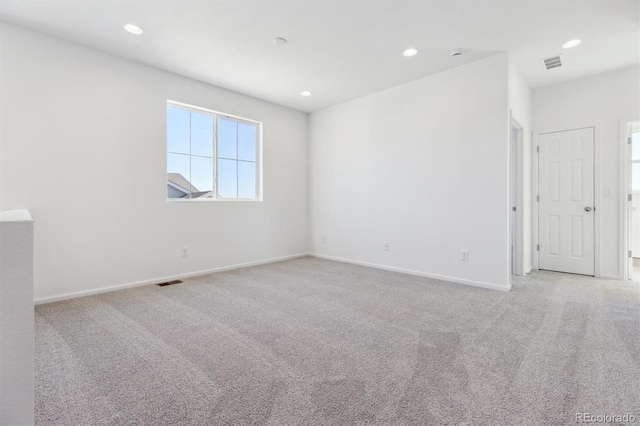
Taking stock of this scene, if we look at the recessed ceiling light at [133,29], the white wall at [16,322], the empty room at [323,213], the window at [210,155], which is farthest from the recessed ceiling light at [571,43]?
the white wall at [16,322]

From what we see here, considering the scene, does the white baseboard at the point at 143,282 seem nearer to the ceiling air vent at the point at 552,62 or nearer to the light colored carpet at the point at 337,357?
the light colored carpet at the point at 337,357

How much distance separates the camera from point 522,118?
13.1 feet

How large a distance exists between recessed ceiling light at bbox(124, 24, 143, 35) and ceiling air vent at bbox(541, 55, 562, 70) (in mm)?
4514

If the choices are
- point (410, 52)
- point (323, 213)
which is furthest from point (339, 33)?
point (323, 213)

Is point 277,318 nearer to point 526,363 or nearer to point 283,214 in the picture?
point 526,363

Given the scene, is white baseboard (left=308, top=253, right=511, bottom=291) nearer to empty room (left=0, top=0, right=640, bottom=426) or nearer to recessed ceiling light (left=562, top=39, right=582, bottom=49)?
empty room (left=0, top=0, right=640, bottom=426)

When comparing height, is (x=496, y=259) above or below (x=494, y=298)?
above

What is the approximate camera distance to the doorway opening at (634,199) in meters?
3.74

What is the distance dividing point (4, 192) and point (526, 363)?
177 inches

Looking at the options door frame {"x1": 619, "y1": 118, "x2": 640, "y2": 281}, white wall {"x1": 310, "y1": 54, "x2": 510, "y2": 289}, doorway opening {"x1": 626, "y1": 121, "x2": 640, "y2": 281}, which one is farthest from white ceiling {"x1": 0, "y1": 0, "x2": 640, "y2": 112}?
doorway opening {"x1": 626, "y1": 121, "x2": 640, "y2": 281}

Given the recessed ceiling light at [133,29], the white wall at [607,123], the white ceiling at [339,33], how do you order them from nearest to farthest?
1. the white ceiling at [339,33]
2. the recessed ceiling light at [133,29]
3. the white wall at [607,123]

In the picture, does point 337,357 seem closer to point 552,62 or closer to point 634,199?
point 552,62

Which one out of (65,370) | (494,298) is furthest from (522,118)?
(65,370)

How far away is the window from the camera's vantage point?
3957 mm
